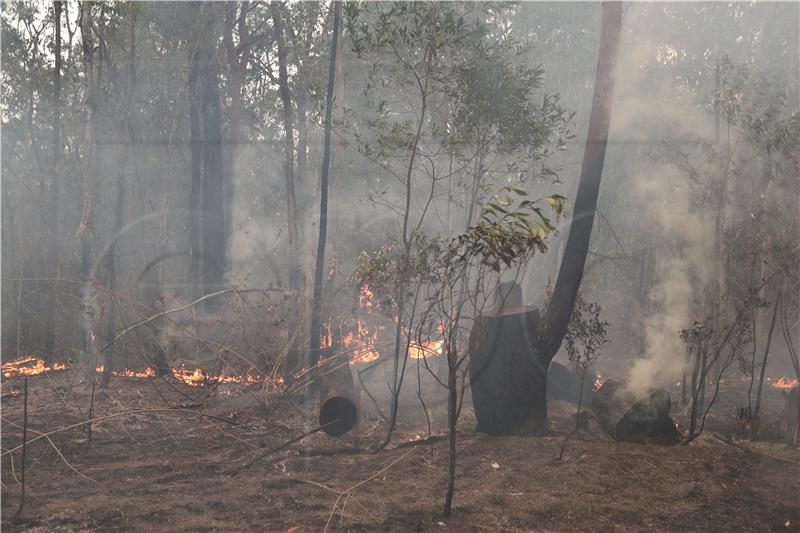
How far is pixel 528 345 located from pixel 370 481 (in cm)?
318

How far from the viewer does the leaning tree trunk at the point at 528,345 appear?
376 inches

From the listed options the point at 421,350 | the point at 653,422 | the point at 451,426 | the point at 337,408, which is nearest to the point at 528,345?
the point at 421,350

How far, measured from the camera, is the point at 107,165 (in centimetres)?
3084

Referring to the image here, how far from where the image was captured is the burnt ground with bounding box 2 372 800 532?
6.59 metres

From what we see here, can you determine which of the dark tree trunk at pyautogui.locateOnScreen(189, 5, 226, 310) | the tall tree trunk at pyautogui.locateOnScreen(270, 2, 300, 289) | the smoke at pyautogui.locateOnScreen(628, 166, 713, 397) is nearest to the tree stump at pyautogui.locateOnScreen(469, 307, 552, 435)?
the smoke at pyautogui.locateOnScreen(628, 166, 713, 397)

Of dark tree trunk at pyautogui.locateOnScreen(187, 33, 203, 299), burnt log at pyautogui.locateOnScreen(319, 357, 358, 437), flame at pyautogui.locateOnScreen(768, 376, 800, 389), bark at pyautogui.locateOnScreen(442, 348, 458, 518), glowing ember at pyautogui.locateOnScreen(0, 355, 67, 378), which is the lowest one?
flame at pyautogui.locateOnScreen(768, 376, 800, 389)

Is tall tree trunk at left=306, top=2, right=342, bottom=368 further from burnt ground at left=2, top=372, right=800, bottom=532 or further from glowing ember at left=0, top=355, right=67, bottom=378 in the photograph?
glowing ember at left=0, top=355, right=67, bottom=378

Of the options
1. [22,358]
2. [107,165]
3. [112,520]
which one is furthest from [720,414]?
[107,165]

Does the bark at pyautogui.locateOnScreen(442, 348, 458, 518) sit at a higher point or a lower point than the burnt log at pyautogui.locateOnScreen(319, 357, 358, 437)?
higher

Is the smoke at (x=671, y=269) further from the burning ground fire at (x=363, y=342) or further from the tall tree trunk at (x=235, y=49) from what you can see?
the tall tree trunk at (x=235, y=49)

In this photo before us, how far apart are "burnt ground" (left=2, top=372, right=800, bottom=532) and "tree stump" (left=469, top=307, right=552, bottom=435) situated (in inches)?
12.8

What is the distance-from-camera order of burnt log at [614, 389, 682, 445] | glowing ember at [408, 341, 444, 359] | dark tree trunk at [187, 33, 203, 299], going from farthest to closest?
dark tree trunk at [187, 33, 203, 299]
glowing ember at [408, 341, 444, 359]
burnt log at [614, 389, 682, 445]

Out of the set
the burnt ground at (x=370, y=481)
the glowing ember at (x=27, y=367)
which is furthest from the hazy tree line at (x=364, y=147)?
the burnt ground at (x=370, y=481)

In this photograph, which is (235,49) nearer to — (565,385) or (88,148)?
(88,148)
